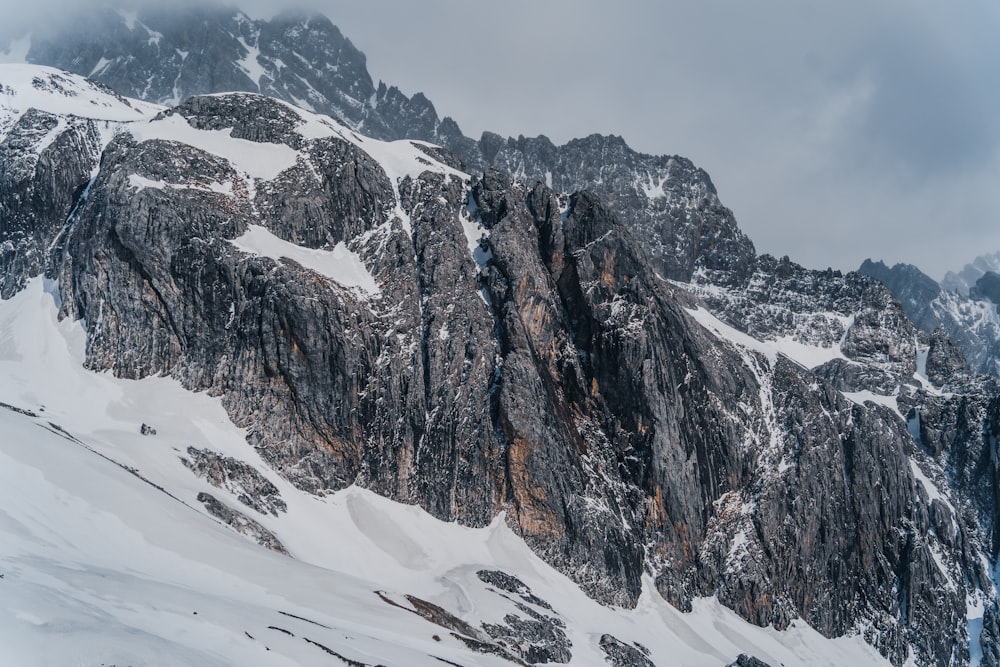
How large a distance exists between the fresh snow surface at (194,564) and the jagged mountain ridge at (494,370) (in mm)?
3466

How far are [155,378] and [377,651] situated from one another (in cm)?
5180

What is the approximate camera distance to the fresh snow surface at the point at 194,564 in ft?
102

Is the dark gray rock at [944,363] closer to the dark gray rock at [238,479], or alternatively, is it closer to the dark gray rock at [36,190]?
the dark gray rock at [238,479]

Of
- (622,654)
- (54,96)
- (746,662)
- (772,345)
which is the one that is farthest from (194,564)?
(54,96)

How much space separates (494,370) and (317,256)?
2568cm

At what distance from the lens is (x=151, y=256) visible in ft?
265

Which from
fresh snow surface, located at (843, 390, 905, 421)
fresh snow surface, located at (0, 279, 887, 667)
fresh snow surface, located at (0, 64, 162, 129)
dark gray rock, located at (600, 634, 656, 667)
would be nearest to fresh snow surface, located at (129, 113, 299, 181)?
fresh snow surface, located at (0, 64, 162, 129)

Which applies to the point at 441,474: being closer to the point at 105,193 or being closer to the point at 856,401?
the point at 105,193

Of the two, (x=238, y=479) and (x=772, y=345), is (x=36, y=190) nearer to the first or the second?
(x=238, y=479)

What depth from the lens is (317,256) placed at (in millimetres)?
88250

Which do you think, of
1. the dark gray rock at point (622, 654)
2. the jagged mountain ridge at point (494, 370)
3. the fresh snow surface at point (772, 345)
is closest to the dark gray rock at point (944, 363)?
the fresh snow surface at point (772, 345)

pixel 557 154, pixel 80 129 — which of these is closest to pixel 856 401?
pixel 557 154

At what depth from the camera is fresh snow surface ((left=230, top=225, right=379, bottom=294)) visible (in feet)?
276

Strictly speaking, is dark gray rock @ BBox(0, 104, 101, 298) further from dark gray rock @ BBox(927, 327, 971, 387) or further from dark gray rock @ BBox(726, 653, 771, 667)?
dark gray rock @ BBox(927, 327, 971, 387)
